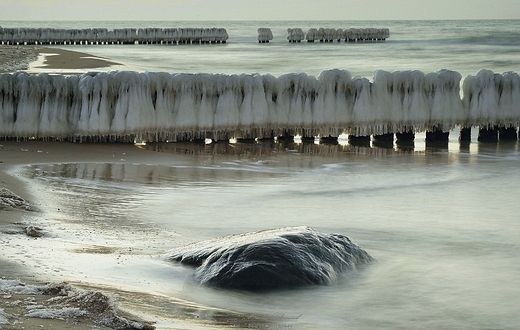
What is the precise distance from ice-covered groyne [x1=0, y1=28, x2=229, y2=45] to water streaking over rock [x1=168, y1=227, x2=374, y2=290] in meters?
45.7

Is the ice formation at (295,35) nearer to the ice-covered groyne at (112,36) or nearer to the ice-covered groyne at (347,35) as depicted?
the ice-covered groyne at (347,35)

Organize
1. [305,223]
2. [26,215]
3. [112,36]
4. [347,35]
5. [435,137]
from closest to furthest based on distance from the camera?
[26,215]
[305,223]
[435,137]
[112,36]
[347,35]

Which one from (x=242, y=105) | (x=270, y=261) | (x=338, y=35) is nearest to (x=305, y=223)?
(x=270, y=261)

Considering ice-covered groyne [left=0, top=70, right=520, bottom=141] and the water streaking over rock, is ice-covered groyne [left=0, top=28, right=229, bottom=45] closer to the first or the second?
ice-covered groyne [left=0, top=70, right=520, bottom=141]

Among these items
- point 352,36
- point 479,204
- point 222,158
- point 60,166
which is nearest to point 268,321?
point 479,204

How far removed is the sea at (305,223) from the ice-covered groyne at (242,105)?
28 centimetres

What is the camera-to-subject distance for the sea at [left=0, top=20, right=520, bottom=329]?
3697mm

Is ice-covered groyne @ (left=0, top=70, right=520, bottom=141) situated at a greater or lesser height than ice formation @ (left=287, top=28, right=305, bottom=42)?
lesser

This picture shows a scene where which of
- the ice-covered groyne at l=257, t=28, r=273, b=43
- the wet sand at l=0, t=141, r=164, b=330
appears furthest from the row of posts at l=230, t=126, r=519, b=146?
the ice-covered groyne at l=257, t=28, r=273, b=43

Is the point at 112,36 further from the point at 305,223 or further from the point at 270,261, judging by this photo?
the point at 270,261

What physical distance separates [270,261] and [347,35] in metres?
54.9

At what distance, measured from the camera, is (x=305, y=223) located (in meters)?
5.64

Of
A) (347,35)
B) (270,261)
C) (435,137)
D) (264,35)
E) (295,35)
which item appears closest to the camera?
(270,261)

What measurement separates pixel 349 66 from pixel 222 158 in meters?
20.5
